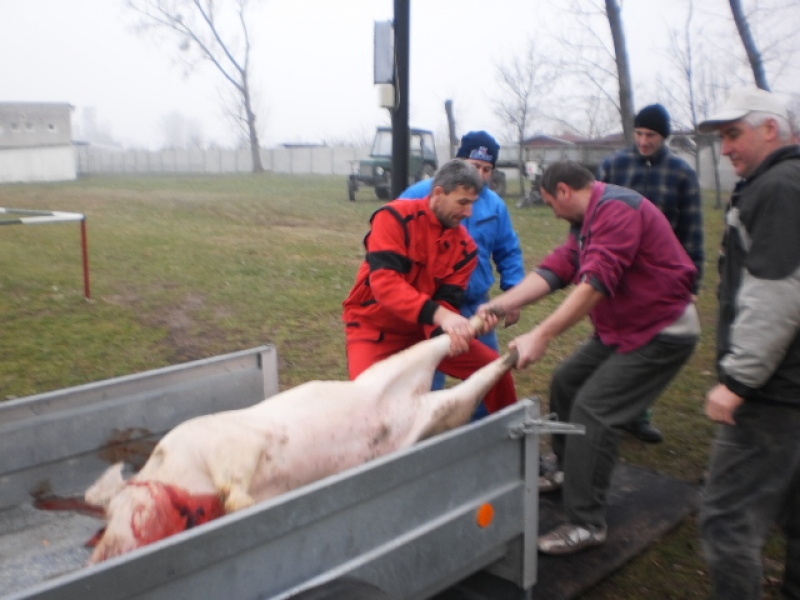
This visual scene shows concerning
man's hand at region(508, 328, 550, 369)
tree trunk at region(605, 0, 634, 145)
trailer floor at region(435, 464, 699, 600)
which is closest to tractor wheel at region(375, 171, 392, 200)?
tree trunk at region(605, 0, 634, 145)

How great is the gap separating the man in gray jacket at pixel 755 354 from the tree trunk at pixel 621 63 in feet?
39.1

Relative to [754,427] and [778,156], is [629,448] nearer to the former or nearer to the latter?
[754,427]

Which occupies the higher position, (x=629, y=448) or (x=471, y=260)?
(x=471, y=260)

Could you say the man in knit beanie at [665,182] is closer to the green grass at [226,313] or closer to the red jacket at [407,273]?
the green grass at [226,313]

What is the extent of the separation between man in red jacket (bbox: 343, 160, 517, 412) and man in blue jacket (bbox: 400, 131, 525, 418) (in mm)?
328

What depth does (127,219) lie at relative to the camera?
19875 millimetres

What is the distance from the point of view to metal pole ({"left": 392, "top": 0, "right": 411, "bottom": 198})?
5840 millimetres

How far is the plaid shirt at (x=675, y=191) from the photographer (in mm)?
5070

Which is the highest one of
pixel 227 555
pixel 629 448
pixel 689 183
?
pixel 689 183

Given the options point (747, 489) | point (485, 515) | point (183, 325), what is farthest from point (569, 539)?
point (183, 325)

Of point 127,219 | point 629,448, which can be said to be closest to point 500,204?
point 629,448

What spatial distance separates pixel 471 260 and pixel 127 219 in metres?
17.5

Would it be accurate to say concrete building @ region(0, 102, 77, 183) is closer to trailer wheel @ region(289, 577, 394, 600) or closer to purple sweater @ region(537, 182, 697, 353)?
purple sweater @ region(537, 182, 697, 353)

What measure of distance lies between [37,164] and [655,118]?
47828 mm
